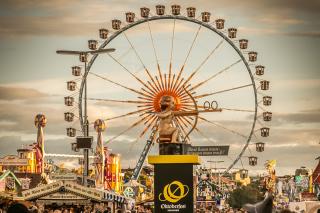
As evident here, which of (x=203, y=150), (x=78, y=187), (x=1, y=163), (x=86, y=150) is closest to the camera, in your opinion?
(x=203, y=150)

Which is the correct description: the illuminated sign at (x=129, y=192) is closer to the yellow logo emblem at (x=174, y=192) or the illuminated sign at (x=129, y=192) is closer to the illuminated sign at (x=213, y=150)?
the illuminated sign at (x=213, y=150)

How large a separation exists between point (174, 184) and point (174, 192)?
152 mm

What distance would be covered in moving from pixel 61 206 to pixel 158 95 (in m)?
16.5

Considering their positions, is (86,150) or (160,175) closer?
(160,175)

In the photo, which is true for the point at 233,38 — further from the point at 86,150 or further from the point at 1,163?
the point at 86,150

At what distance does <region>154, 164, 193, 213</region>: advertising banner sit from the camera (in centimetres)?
1880

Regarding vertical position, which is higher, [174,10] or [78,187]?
[174,10]

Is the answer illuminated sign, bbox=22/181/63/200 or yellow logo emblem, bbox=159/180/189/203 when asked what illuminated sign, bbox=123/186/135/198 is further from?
yellow logo emblem, bbox=159/180/189/203

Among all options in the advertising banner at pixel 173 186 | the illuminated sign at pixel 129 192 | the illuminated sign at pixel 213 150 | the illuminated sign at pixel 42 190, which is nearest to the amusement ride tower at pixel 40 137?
the illuminated sign at pixel 129 192

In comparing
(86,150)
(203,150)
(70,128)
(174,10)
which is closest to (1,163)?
(70,128)

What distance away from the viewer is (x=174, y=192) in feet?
61.8

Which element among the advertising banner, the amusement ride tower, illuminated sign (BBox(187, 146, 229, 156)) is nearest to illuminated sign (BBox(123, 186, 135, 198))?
the amusement ride tower

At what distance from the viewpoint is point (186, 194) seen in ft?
61.7

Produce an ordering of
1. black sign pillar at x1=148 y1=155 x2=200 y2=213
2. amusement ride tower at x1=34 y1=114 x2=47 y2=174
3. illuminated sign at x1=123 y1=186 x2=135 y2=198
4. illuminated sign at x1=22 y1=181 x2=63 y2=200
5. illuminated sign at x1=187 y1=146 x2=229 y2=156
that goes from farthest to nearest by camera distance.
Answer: amusement ride tower at x1=34 y1=114 x2=47 y2=174 < illuminated sign at x1=123 y1=186 x2=135 y2=198 < illuminated sign at x1=22 y1=181 x2=63 y2=200 < illuminated sign at x1=187 y1=146 x2=229 y2=156 < black sign pillar at x1=148 y1=155 x2=200 y2=213
